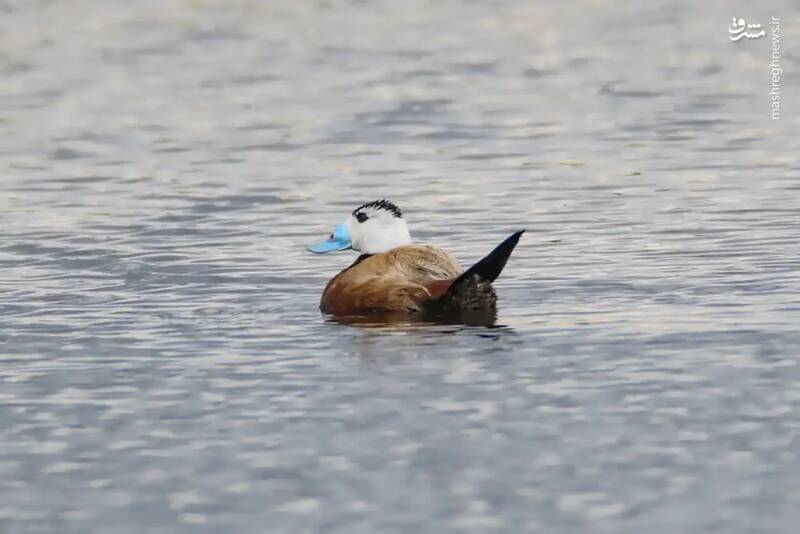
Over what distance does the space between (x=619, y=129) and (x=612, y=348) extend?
9.03 m

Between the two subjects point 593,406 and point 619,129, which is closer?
point 593,406

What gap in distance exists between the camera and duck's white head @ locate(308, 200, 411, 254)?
1168 centimetres

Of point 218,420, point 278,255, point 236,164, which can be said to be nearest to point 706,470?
point 218,420

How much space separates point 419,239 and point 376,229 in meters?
2.17

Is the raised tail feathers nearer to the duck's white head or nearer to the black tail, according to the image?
the black tail

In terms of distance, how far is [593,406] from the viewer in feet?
26.9

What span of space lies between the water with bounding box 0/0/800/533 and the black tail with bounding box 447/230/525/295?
0.30 metres

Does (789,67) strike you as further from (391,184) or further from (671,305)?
(671,305)

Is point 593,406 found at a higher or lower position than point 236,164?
lower

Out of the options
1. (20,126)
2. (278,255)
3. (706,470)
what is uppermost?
(20,126)

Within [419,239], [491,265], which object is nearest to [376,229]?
[491,265]

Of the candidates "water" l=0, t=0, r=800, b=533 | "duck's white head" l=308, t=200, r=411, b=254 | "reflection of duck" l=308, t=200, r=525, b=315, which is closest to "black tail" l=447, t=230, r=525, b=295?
"reflection of duck" l=308, t=200, r=525, b=315

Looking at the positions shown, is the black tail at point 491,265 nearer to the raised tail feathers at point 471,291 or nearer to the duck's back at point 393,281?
the raised tail feathers at point 471,291

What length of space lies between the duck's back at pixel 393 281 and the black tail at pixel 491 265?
0.13m
